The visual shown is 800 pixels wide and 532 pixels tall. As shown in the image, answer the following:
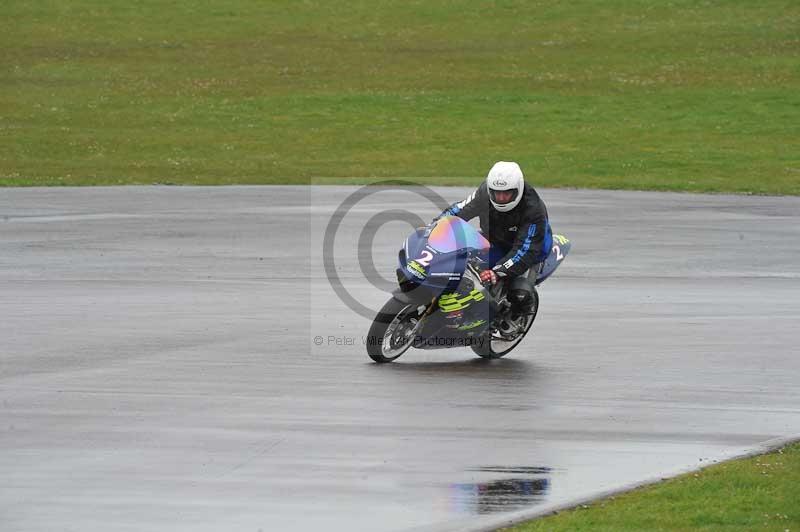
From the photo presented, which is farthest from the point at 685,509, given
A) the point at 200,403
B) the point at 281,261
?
the point at 281,261

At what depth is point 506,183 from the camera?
14383 millimetres

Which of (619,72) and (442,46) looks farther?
(442,46)

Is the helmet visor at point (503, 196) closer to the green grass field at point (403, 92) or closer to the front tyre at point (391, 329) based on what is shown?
the front tyre at point (391, 329)

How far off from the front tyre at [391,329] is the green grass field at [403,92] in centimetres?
2128

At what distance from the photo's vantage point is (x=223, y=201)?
101ft

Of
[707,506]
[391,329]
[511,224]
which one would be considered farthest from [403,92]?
[707,506]

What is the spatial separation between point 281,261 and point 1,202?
1029 cm

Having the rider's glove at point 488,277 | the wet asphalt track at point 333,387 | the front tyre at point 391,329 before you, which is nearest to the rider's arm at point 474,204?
the rider's glove at point 488,277

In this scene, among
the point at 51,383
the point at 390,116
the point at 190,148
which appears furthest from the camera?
the point at 390,116

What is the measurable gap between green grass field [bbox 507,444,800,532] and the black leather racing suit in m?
4.60

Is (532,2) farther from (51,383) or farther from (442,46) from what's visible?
(51,383)

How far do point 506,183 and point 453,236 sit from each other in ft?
2.34

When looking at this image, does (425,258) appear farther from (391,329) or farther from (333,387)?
(333,387)

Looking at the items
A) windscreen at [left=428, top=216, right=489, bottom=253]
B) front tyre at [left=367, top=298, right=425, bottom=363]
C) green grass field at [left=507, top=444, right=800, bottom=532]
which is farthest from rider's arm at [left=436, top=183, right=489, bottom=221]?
green grass field at [left=507, top=444, right=800, bottom=532]
